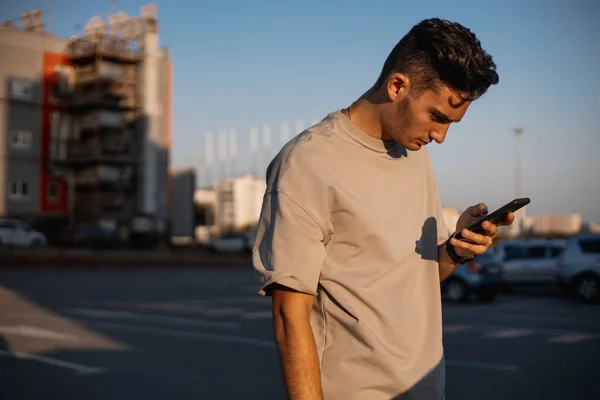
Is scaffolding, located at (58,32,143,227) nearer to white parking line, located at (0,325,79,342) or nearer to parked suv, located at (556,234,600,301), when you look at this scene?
parked suv, located at (556,234,600,301)

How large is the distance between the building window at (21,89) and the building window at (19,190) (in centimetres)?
603

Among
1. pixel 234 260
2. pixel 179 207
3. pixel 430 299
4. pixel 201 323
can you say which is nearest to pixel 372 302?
pixel 430 299

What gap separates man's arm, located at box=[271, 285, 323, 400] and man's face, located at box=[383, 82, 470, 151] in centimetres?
55

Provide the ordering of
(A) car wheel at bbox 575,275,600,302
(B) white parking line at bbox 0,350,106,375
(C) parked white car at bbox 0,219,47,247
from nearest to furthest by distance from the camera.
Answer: (B) white parking line at bbox 0,350,106,375 < (A) car wheel at bbox 575,275,600,302 < (C) parked white car at bbox 0,219,47,247

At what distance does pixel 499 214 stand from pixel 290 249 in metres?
0.67

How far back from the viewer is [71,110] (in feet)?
197

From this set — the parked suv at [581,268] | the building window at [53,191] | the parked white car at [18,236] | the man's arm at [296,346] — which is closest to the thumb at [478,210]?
the man's arm at [296,346]

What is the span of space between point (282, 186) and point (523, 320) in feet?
43.7

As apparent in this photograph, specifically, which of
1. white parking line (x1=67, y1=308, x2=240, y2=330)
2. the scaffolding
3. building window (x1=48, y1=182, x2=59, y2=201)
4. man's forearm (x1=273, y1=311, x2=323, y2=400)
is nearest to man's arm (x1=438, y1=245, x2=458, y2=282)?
man's forearm (x1=273, y1=311, x2=323, y2=400)

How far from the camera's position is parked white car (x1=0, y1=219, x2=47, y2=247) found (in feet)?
132

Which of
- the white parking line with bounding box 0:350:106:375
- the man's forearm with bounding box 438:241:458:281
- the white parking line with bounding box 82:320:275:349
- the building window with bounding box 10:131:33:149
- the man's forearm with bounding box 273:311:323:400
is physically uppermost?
the building window with bounding box 10:131:33:149

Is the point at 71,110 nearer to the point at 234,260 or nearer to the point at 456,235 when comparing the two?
the point at 234,260

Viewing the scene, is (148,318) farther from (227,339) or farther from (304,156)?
(304,156)

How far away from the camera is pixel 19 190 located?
183 feet
